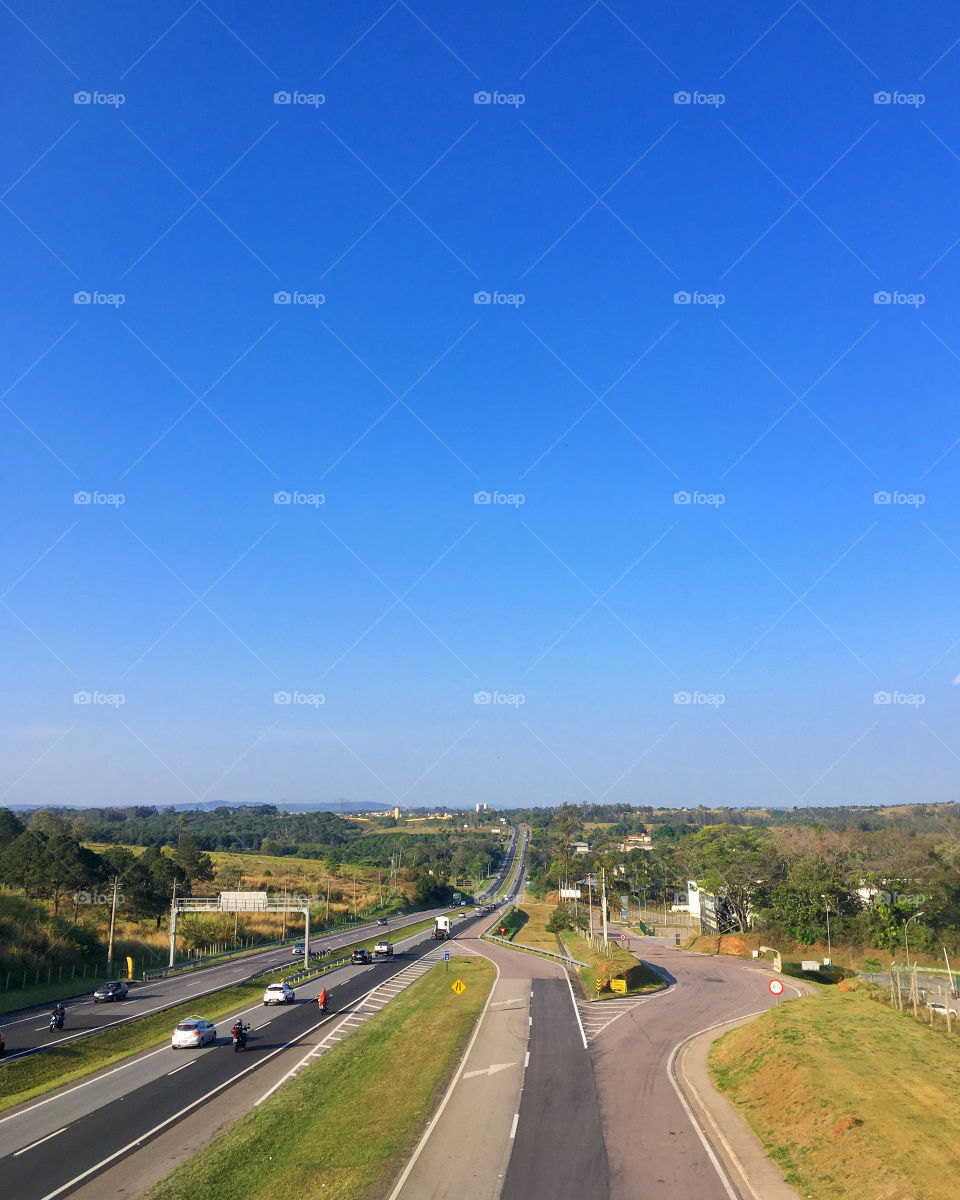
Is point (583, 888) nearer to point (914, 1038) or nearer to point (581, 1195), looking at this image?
point (914, 1038)

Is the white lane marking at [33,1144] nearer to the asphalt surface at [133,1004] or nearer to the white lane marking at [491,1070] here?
the asphalt surface at [133,1004]

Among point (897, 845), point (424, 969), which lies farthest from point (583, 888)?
point (424, 969)

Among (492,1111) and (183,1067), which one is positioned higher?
(492,1111)

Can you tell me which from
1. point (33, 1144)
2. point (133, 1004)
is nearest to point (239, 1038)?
point (33, 1144)

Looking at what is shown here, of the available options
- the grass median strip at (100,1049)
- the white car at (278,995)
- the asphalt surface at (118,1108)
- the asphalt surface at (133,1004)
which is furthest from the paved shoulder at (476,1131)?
the asphalt surface at (133,1004)

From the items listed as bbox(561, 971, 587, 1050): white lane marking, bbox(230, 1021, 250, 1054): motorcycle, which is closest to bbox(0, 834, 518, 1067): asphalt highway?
bbox(230, 1021, 250, 1054): motorcycle

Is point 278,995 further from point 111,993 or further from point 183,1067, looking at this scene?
point 183,1067

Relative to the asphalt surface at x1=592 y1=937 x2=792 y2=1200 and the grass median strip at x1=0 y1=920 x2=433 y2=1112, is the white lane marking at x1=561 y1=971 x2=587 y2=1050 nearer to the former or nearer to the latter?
the asphalt surface at x1=592 y1=937 x2=792 y2=1200
